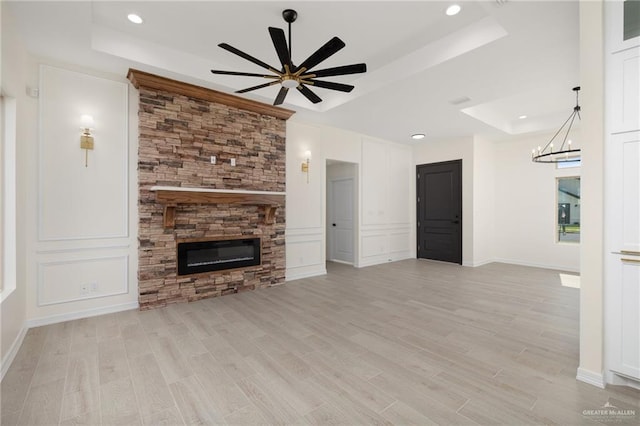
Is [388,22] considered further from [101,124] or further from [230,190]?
[101,124]

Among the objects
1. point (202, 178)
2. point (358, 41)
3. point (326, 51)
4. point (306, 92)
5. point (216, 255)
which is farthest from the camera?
point (216, 255)

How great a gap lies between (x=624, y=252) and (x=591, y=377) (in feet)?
3.14

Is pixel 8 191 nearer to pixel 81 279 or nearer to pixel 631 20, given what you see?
pixel 81 279

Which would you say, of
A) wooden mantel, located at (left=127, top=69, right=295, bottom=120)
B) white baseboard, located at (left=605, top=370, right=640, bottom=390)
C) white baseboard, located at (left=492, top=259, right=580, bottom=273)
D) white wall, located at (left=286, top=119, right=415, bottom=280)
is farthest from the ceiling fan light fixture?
white baseboard, located at (left=492, top=259, right=580, bottom=273)

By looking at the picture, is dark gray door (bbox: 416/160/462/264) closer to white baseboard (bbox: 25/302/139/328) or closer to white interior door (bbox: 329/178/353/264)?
white interior door (bbox: 329/178/353/264)

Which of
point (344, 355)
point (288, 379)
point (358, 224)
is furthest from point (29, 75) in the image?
point (358, 224)

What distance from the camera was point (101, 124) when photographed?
3.73 metres

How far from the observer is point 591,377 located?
2.22 m

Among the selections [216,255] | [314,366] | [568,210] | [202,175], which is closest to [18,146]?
[202,175]

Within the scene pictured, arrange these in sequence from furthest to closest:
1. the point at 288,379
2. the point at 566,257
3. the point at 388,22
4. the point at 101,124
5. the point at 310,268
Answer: the point at 566,257 → the point at 310,268 → the point at 101,124 → the point at 388,22 → the point at 288,379

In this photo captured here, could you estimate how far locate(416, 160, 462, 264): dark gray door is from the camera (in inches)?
280

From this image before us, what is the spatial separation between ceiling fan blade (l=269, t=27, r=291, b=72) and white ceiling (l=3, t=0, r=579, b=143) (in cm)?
65

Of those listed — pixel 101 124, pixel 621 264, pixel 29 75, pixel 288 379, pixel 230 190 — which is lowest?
pixel 288 379

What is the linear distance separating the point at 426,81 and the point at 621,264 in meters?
2.87
